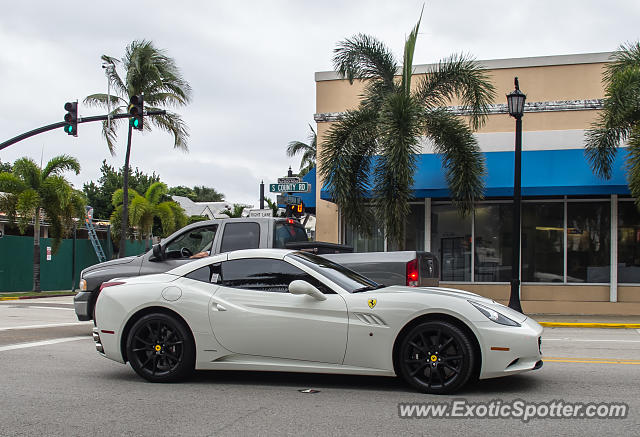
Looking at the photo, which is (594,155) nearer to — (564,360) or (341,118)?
(341,118)

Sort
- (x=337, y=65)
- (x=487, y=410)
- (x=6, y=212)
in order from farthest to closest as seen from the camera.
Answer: (x=6, y=212), (x=337, y=65), (x=487, y=410)

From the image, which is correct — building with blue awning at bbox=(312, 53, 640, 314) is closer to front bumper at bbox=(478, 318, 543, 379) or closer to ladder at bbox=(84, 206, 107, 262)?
Answer: front bumper at bbox=(478, 318, 543, 379)

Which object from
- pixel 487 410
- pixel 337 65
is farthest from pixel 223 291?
pixel 337 65

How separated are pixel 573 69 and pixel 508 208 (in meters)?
4.33

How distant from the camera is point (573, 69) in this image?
18.2 m

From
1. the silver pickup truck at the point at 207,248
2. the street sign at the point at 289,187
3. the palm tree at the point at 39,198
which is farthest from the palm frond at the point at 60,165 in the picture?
the silver pickup truck at the point at 207,248

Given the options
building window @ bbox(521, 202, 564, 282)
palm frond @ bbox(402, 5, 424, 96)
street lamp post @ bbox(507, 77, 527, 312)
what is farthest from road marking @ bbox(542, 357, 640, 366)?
building window @ bbox(521, 202, 564, 282)

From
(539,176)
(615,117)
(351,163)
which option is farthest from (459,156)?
(615,117)

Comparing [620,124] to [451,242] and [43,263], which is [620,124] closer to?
[451,242]

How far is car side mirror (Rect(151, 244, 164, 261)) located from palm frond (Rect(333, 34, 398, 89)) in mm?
8771

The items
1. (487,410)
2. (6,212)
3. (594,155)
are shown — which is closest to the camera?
(487,410)

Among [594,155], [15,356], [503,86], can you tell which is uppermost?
[503,86]

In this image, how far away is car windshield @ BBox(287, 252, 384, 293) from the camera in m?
6.64

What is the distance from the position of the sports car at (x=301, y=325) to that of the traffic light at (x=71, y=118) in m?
14.6
